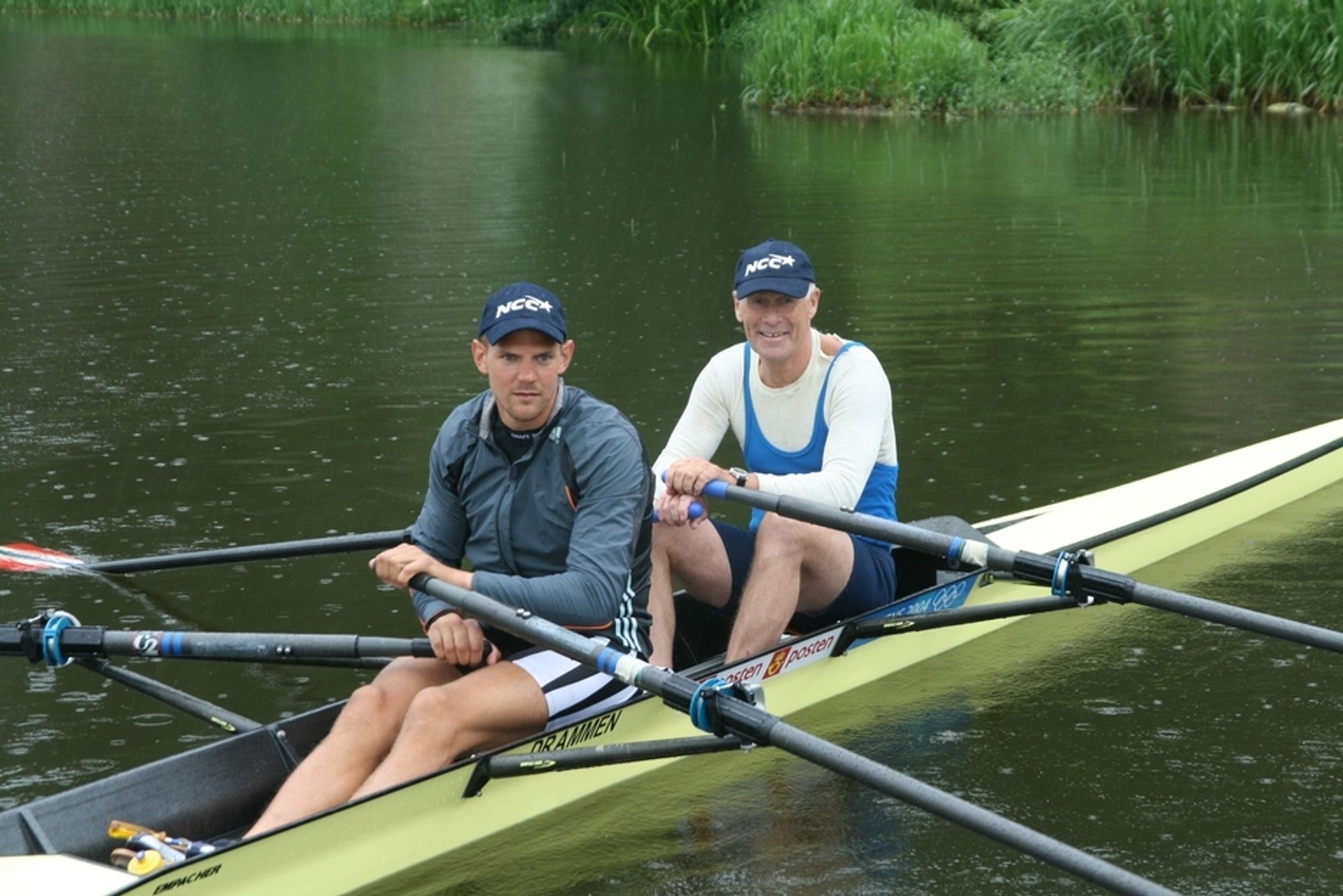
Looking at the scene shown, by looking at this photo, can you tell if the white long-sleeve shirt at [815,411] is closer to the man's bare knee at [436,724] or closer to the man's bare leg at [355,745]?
the man's bare leg at [355,745]

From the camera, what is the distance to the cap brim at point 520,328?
4.97 meters

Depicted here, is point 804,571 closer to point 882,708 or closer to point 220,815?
point 882,708

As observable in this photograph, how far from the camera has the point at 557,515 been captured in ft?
17.0

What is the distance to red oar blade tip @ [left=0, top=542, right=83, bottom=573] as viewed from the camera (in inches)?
296

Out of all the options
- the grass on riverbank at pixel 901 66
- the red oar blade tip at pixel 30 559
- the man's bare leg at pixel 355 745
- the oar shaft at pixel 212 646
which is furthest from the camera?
the grass on riverbank at pixel 901 66

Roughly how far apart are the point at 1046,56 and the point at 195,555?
2114 centimetres

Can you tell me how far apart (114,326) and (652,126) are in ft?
45.6

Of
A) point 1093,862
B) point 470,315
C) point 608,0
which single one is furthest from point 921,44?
point 1093,862

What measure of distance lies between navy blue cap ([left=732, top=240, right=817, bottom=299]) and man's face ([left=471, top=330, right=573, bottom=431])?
105 cm

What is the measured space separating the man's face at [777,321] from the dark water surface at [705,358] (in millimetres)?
1401

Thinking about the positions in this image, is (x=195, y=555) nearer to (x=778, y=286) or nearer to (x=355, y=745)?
(x=355, y=745)

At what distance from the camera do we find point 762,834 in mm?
5512

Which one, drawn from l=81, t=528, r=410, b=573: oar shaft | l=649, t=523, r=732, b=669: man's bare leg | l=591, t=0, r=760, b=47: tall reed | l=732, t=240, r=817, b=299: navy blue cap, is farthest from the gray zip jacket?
l=591, t=0, r=760, b=47: tall reed

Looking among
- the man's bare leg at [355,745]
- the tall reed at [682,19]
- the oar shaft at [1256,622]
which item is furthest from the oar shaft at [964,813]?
the tall reed at [682,19]
